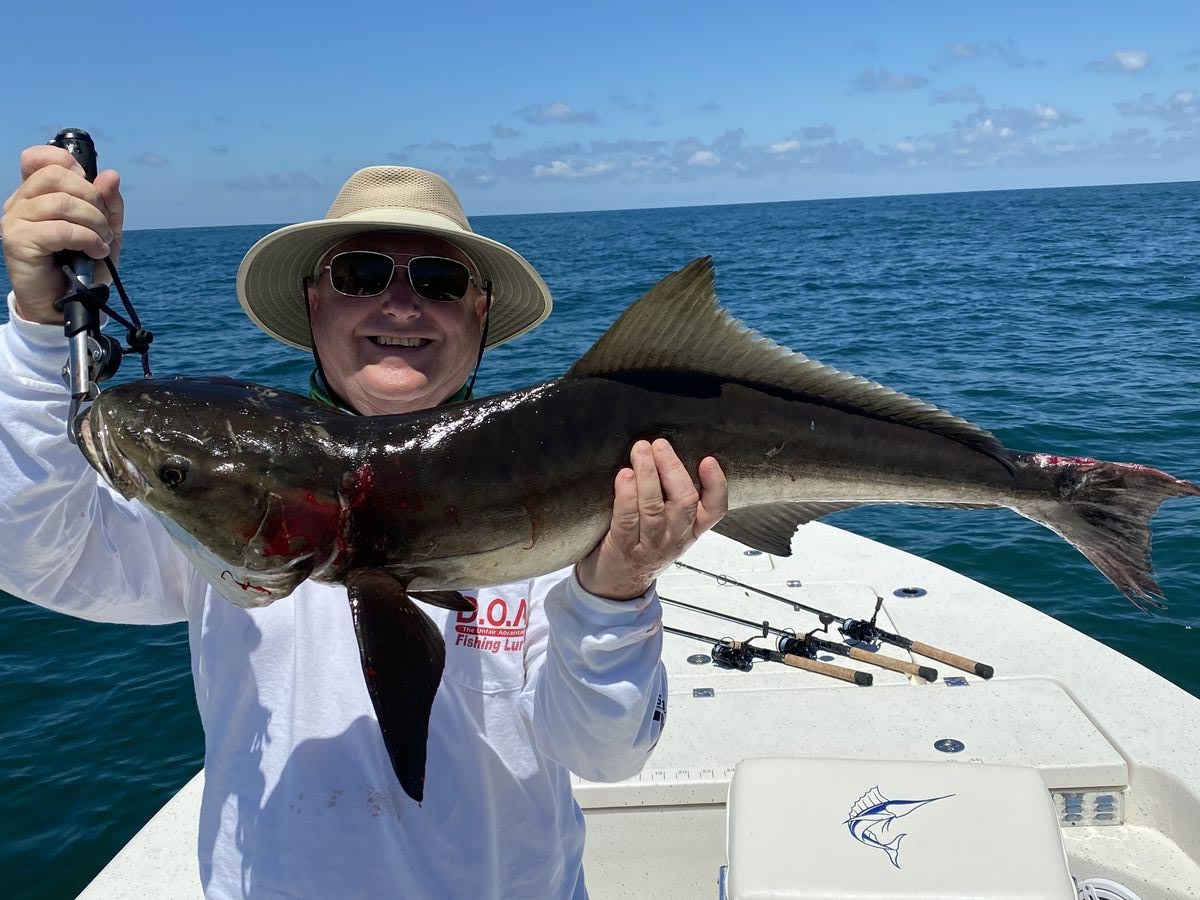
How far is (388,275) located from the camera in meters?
3.18

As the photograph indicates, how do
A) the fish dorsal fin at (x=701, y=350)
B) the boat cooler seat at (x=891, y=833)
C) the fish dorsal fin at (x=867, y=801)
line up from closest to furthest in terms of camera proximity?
the fish dorsal fin at (x=701, y=350), the boat cooler seat at (x=891, y=833), the fish dorsal fin at (x=867, y=801)

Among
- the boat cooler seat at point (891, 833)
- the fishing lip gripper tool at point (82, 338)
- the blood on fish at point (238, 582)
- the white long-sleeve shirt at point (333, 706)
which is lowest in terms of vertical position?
the boat cooler seat at point (891, 833)

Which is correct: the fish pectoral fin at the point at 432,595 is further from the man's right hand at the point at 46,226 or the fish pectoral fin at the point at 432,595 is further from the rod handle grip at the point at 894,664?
the rod handle grip at the point at 894,664

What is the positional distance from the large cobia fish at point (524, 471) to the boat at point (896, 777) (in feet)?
3.71

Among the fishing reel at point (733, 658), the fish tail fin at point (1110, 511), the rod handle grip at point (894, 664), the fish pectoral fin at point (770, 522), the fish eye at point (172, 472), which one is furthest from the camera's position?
the fishing reel at point (733, 658)

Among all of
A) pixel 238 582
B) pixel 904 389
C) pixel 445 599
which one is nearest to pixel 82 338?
pixel 238 582

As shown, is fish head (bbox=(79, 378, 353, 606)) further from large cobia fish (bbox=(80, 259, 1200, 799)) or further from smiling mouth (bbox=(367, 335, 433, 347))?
smiling mouth (bbox=(367, 335, 433, 347))

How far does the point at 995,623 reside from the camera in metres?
6.41

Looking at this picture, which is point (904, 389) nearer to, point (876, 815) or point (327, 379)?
point (876, 815)

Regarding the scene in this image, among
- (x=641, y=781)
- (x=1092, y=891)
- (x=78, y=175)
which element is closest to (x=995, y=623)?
(x=1092, y=891)

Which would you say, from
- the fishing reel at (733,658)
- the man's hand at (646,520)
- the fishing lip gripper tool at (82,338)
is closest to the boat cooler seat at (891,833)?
the man's hand at (646,520)

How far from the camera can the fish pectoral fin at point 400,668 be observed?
210cm

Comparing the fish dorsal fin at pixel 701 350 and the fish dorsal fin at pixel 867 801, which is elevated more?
the fish dorsal fin at pixel 701 350

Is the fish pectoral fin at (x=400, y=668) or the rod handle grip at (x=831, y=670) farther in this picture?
the rod handle grip at (x=831, y=670)
